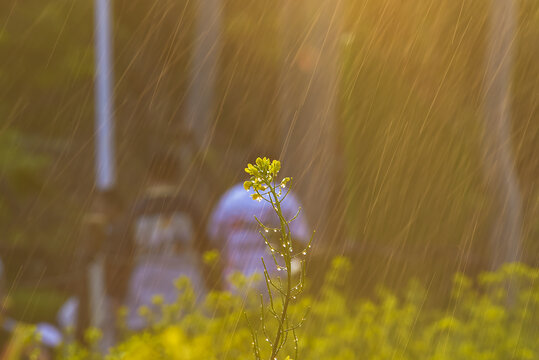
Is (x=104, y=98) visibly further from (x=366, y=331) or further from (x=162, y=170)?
(x=366, y=331)

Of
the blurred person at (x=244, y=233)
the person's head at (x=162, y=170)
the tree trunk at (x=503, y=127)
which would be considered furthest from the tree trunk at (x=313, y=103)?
the tree trunk at (x=503, y=127)

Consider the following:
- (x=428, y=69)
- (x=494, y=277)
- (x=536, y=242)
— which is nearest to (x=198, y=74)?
(x=428, y=69)

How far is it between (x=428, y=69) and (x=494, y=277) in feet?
11.7

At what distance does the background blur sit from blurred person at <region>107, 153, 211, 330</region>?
0.50 metres

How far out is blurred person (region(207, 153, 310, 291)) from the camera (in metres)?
4.20

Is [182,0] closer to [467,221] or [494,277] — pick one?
[467,221]

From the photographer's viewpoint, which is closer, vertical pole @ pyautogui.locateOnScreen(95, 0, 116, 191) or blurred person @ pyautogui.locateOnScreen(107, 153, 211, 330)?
blurred person @ pyautogui.locateOnScreen(107, 153, 211, 330)

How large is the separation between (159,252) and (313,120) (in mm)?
1954

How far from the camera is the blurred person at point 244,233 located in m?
4.20

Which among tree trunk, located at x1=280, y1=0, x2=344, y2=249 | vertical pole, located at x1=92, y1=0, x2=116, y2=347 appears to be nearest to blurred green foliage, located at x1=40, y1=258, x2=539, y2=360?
tree trunk, located at x1=280, y1=0, x2=344, y2=249

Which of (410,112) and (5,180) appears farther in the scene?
(5,180)

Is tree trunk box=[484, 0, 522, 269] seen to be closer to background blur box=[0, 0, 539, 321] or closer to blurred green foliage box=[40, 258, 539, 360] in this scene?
background blur box=[0, 0, 539, 321]

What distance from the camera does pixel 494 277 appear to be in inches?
152

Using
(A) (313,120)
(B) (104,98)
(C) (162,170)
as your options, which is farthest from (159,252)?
(B) (104,98)
